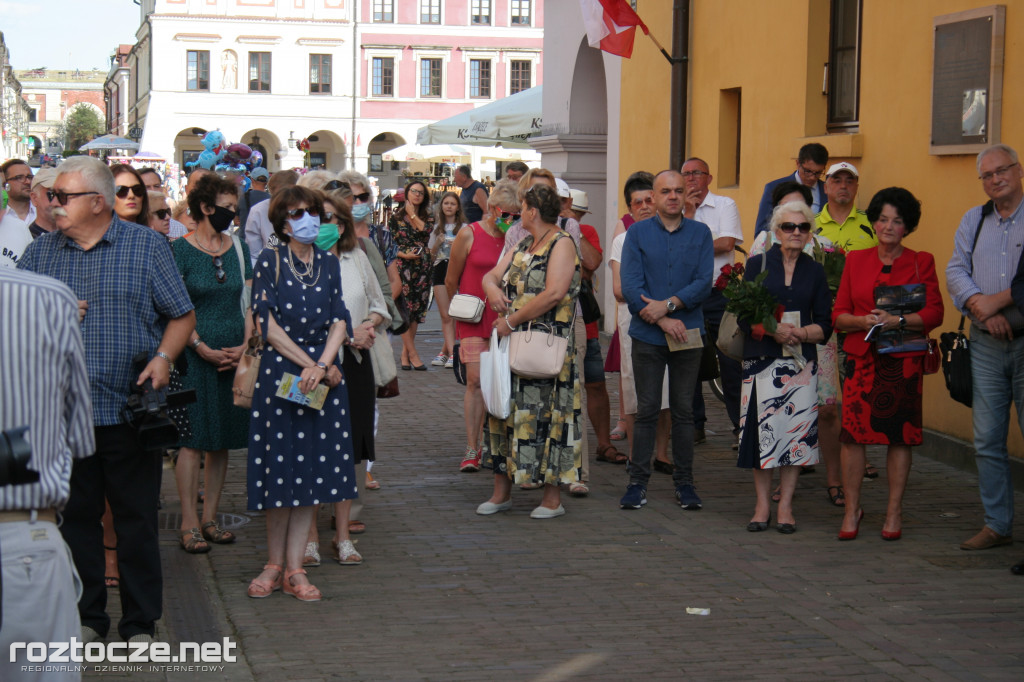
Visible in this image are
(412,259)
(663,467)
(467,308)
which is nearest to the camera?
(467,308)

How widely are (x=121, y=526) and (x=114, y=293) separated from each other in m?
0.97

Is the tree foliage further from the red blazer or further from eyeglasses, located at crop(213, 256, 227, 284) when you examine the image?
the red blazer

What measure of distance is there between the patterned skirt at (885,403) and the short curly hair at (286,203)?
127 inches

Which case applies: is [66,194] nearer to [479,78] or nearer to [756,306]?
[756,306]

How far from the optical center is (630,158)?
1563 centimetres

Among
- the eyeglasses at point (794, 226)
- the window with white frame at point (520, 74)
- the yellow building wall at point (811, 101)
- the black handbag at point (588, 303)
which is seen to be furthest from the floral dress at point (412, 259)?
the window with white frame at point (520, 74)

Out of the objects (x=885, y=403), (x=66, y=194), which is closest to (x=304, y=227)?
(x=66, y=194)

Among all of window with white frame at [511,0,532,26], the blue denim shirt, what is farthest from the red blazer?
window with white frame at [511,0,532,26]

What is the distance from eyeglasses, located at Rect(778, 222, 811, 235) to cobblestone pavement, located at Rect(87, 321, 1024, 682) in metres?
1.75

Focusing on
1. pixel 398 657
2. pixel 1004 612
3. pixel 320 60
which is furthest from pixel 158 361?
pixel 320 60

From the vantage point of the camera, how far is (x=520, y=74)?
64688mm

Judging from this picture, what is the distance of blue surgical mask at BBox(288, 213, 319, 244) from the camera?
19.2 feet

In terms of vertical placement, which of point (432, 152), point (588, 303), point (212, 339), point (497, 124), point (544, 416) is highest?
point (432, 152)

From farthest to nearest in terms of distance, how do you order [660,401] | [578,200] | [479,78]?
[479,78] < [578,200] < [660,401]
